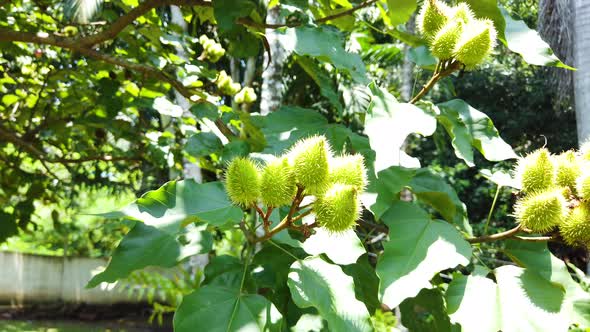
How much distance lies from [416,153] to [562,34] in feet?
17.7

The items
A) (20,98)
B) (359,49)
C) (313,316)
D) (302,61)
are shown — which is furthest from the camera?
(359,49)

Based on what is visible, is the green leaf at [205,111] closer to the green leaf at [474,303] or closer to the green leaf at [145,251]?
the green leaf at [145,251]

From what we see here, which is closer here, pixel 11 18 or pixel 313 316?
pixel 313 316

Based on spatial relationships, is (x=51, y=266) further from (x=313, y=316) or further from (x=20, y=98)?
(x=313, y=316)

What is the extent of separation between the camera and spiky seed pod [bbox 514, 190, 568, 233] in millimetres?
997

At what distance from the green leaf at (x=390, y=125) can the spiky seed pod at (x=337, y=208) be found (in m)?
0.07

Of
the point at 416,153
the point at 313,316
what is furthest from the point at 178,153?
the point at 416,153

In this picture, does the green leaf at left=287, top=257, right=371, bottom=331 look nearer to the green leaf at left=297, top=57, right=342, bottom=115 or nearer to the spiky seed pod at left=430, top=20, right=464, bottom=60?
the spiky seed pod at left=430, top=20, right=464, bottom=60

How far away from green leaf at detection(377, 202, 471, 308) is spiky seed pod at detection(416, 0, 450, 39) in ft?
1.43

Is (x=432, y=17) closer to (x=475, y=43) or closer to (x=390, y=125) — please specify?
(x=475, y=43)

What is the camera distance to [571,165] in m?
1.08

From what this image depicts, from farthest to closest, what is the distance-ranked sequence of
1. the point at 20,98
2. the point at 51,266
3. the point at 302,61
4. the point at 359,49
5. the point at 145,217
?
the point at 51,266 → the point at 359,49 → the point at 20,98 → the point at 302,61 → the point at 145,217

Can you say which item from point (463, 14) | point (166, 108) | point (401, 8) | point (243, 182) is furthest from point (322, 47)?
point (166, 108)

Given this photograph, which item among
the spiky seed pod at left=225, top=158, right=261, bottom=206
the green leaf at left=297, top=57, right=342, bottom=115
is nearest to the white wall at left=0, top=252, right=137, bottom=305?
the green leaf at left=297, top=57, right=342, bottom=115
